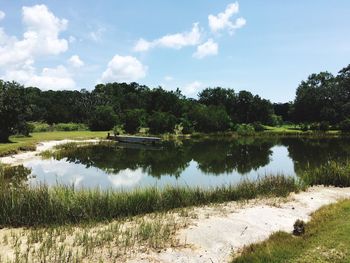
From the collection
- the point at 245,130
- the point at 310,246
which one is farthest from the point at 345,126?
the point at 310,246

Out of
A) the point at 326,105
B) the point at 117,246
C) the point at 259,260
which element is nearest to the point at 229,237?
the point at 259,260

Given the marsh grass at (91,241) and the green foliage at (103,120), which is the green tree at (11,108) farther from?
the green foliage at (103,120)

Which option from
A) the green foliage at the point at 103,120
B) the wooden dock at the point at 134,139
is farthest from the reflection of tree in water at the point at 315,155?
the green foliage at the point at 103,120

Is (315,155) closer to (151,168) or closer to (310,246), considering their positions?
(151,168)

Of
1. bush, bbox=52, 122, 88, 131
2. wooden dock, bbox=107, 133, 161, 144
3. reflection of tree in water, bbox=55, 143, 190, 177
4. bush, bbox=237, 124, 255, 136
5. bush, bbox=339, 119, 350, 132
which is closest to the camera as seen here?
reflection of tree in water, bbox=55, 143, 190, 177

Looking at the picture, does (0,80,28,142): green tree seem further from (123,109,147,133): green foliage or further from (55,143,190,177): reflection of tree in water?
(123,109,147,133): green foliage

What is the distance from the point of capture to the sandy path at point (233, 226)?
341 inches

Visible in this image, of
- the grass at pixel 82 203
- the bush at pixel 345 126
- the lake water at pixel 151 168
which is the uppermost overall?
the bush at pixel 345 126

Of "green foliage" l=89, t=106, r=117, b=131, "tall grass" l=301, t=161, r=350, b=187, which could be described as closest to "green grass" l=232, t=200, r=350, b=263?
"tall grass" l=301, t=161, r=350, b=187

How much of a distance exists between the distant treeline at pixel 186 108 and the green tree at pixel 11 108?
15600mm

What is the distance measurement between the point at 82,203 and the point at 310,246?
6.85 m

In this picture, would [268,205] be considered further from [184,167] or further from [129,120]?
[129,120]

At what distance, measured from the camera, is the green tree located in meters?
33.5

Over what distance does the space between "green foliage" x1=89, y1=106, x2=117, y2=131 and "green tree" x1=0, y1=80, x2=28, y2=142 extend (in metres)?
29.1
